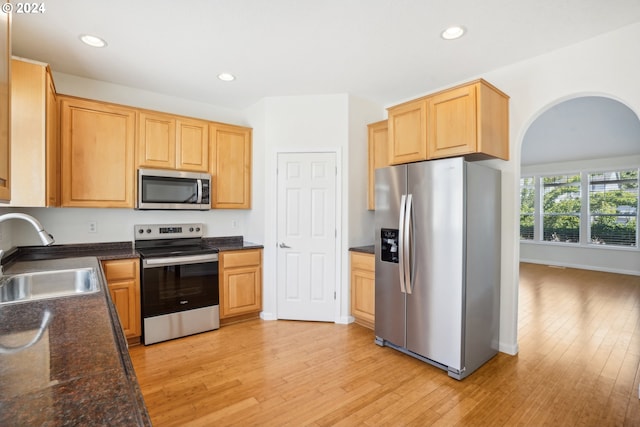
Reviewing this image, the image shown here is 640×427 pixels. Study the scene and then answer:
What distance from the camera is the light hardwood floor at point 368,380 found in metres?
2.01

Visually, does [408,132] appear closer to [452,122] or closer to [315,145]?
[452,122]

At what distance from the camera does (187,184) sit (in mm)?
3467

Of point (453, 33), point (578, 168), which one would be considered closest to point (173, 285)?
point (453, 33)

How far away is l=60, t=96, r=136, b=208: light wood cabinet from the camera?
9.39ft

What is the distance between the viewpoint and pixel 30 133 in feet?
7.39

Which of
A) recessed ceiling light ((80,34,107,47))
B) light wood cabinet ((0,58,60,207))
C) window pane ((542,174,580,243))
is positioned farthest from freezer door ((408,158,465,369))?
window pane ((542,174,580,243))

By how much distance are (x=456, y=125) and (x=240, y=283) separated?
2.80 metres

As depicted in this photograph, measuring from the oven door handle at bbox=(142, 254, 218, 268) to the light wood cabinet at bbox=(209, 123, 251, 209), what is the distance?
0.67 metres

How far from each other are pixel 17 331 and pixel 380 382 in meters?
2.21

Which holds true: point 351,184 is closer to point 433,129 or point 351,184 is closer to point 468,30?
point 433,129

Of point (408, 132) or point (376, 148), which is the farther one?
point (376, 148)

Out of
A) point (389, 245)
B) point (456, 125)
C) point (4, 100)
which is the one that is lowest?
point (389, 245)

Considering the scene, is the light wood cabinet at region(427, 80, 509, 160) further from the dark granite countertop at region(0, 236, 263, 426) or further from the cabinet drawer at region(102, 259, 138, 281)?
the cabinet drawer at region(102, 259, 138, 281)

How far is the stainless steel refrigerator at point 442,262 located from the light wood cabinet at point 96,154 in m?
2.63
